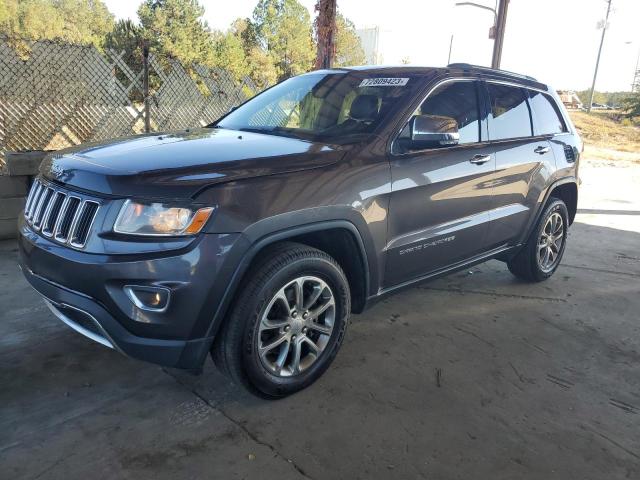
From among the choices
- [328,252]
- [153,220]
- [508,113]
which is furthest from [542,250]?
[153,220]

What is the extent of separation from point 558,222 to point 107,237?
4.21 metres

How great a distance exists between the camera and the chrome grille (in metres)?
2.45

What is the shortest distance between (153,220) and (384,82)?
1975 mm

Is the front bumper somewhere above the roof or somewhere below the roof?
below

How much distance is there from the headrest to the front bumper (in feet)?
4.58

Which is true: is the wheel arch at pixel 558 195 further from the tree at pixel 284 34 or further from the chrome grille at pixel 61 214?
the tree at pixel 284 34

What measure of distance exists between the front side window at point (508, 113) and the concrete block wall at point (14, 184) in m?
4.47

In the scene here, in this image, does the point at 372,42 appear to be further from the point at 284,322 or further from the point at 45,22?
the point at 284,322

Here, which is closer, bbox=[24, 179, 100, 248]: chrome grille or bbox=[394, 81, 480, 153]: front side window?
bbox=[24, 179, 100, 248]: chrome grille

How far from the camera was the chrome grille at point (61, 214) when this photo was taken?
8.05 feet

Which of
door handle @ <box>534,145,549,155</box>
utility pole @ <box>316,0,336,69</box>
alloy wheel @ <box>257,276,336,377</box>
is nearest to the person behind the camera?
alloy wheel @ <box>257,276,336,377</box>

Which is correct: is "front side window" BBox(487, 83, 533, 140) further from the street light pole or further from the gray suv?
the street light pole

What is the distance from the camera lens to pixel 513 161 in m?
4.14

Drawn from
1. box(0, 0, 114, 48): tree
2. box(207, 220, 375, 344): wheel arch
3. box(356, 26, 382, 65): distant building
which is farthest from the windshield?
box(356, 26, 382, 65): distant building
